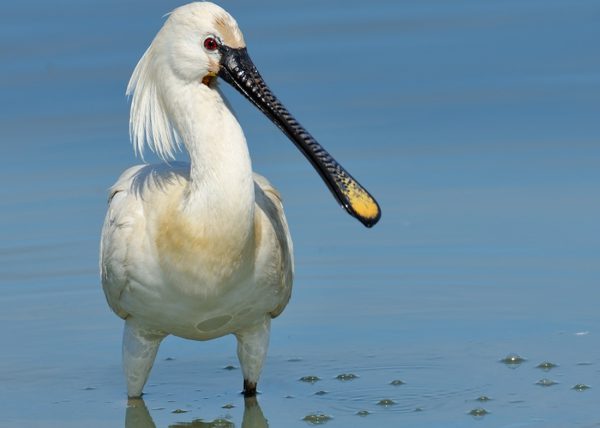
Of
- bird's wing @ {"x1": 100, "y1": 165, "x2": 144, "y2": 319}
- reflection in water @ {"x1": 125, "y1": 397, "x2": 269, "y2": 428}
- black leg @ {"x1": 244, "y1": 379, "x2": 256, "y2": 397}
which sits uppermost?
bird's wing @ {"x1": 100, "y1": 165, "x2": 144, "y2": 319}

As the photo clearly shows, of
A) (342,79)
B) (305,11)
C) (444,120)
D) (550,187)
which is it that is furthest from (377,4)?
(550,187)

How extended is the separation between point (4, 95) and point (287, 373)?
5.45 metres

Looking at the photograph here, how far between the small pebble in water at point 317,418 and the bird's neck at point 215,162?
92cm

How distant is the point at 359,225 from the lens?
34.3 ft

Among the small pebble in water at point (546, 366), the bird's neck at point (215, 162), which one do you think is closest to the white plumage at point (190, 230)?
the bird's neck at point (215, 162)

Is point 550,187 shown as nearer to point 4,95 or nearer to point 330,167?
point 330,167

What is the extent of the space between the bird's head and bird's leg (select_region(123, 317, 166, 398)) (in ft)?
2.83

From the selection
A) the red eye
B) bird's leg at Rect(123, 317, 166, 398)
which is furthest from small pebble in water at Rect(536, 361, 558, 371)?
the red eye

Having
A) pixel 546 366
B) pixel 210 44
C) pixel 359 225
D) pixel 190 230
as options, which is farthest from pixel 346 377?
pixel 359 225

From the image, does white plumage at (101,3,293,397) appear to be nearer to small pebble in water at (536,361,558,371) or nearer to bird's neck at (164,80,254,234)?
bird's neck at (164,80,254,234)

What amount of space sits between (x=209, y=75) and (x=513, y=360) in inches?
80.1

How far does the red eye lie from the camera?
7.53 meters

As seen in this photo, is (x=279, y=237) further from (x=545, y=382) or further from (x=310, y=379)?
(x=545, y=382)

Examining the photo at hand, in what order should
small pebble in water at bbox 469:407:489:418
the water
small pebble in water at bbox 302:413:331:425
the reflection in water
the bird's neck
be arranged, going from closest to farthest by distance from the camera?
the bird's neck
small pebble in water at bbox 469:407:489:418
small pebble in water at bbox 302:413:331:425
the reflection in water
the water
